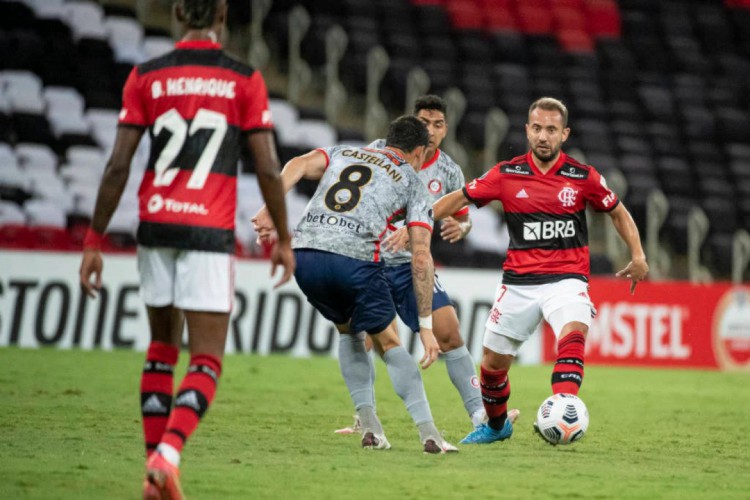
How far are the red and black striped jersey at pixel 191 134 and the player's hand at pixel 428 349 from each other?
185 cm

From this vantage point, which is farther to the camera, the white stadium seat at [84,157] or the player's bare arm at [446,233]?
the white stadium seat at [84,157]

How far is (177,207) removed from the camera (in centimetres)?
602

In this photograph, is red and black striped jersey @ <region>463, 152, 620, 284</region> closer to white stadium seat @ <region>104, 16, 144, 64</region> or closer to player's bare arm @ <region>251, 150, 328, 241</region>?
player's bare arm @ <region>251, 150, 328, 241</region>

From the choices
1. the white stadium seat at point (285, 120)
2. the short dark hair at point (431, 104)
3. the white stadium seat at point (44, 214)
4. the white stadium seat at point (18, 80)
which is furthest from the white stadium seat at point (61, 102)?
the short dark hair at point (431, 104)

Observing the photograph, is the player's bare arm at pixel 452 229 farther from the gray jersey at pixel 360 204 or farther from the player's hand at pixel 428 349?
the player's hand at pixel 428 349

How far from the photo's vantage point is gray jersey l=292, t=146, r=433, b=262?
7.89 metres

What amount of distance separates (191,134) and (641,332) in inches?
521

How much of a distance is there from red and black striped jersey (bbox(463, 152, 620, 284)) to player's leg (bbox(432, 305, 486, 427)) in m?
0.70

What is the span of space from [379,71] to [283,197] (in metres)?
15.4

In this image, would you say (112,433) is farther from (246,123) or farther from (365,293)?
(246,123)

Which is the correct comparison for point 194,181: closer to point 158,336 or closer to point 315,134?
point 158,336

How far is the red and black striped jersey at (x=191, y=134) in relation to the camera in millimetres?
6035

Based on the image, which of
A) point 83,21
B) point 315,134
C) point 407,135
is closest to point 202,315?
point 407,135

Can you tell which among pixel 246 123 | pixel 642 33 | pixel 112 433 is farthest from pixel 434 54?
pixel 246 123
